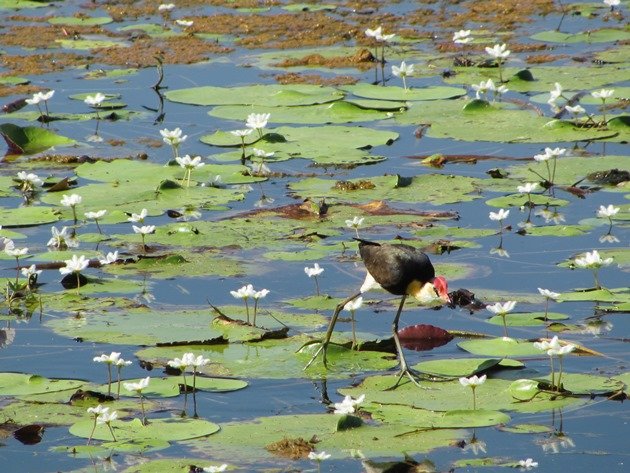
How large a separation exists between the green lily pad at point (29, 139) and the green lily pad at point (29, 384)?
460 cm

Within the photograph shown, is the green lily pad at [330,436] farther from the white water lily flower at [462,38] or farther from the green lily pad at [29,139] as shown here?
the white water lily flower at [462,38]

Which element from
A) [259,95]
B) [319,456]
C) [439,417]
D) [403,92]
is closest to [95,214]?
[439,417]

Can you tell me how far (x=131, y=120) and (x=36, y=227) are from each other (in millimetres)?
2974

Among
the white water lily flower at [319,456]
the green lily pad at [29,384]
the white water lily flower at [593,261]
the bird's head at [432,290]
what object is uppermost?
the bird's head at [432,290]

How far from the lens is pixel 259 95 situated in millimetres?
11312

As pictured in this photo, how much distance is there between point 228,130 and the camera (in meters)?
10.6

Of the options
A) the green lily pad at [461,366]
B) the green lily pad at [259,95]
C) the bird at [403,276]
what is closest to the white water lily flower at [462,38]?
the green lily pad at [259,95]

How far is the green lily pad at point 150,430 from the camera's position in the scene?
5.00 metres

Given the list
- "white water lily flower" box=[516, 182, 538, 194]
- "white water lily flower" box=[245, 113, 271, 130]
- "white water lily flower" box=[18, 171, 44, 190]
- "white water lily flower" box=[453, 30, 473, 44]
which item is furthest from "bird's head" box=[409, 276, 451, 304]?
"white water lily flower" box=[453, 30, 473, 44]

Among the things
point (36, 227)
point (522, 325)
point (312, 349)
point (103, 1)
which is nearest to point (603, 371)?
point (522, 325)

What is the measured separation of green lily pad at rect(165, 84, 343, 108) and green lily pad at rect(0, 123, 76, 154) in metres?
1.49

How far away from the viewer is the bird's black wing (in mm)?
5613

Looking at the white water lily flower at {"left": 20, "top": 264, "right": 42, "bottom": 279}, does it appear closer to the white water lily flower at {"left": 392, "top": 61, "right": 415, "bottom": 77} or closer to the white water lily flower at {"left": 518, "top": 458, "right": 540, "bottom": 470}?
the white water lily flower at {"left": 518, "top": 458, "right": 540, "bottom": 470}

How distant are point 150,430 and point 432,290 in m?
1.38
